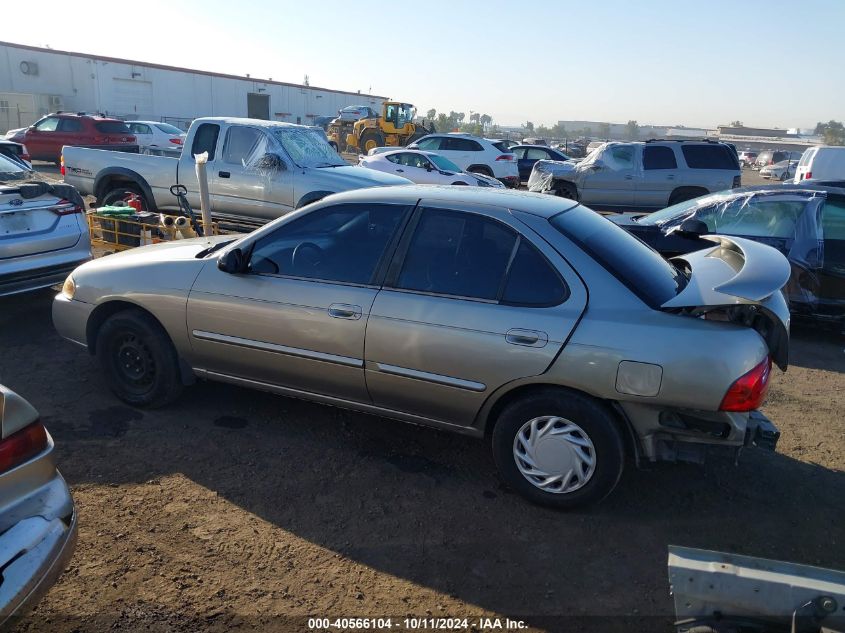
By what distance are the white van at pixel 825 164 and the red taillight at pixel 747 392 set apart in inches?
499

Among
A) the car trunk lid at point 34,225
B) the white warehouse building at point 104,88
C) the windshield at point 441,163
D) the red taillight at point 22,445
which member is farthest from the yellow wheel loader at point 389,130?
the red taillight at point 22,445

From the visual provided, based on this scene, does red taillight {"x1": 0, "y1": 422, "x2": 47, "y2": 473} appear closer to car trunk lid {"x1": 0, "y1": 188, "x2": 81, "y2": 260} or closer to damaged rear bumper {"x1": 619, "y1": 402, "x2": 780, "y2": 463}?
damaged rear bumper {"x1": 619, "y1": 402, "x2": 780, "y2": 463}

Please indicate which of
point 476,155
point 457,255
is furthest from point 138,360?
point 476,155

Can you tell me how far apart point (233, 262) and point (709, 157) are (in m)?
12.1

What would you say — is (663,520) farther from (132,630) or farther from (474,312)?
(132,630)

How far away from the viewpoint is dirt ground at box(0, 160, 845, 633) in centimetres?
276

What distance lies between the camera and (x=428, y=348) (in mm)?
3465

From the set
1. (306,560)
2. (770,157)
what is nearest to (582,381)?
(306,560)

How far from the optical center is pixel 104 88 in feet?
124

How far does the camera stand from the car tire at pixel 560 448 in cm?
320

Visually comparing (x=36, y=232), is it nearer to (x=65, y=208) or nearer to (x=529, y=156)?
(x=65, y=208)

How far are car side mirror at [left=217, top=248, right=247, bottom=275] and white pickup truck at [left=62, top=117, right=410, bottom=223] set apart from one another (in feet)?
14.9

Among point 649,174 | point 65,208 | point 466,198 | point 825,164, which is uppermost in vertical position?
point 825,164

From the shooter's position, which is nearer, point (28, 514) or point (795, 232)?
point (28, 514)
